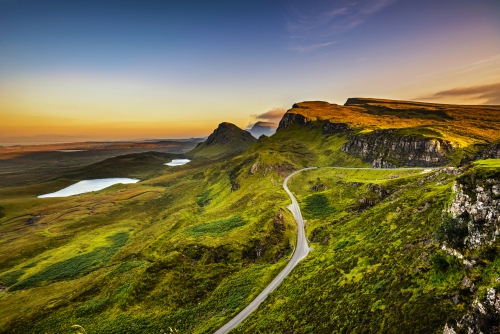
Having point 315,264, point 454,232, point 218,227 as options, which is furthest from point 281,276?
point 218,227

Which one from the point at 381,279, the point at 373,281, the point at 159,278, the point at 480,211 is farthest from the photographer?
the point at 159,278

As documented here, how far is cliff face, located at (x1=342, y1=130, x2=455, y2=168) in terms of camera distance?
499 feet

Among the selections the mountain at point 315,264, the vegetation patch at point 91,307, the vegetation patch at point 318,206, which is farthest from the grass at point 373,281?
the vegetation patch at point 91,307

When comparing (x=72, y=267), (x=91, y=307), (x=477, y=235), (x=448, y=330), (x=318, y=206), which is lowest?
(x=72, y=267)

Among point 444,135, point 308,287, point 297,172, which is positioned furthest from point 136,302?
point 444,135

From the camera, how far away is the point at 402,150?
548 ft

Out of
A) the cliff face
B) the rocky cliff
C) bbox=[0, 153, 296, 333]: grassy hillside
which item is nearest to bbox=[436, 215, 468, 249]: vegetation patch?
the rocky cliff

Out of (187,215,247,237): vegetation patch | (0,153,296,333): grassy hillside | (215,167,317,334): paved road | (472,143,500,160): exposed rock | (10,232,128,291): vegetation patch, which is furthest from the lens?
(472,143,500,160): exposed rock

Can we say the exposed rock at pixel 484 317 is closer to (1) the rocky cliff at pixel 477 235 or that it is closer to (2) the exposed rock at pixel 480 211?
(1) the rocky cliff at pixel 477 235

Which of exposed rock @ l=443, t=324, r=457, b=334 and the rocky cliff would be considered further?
exposed rock @ l=443, t=324, r=457, b=334

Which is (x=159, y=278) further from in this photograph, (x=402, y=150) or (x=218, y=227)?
(x=402, y=150)

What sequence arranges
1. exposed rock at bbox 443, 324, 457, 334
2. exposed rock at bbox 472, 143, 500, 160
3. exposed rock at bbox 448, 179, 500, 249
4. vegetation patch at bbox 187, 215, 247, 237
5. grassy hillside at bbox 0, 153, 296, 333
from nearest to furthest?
exposed rock at bbox 443, 324, 457, 334 → exposed rock at bbox 448, 179, 500, 249 → grassy hillside at bbox 0, 153, 296, 333 → vegetation patch at bbox 187, 215, 247, 237 → exposed rock at bbox 472, 143, 500, 160

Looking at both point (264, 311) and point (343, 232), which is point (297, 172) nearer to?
point (343, 232)

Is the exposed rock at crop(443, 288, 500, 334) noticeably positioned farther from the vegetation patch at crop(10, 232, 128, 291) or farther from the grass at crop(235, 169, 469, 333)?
the vegetation patch at crop(10, 232, 128, 291)
